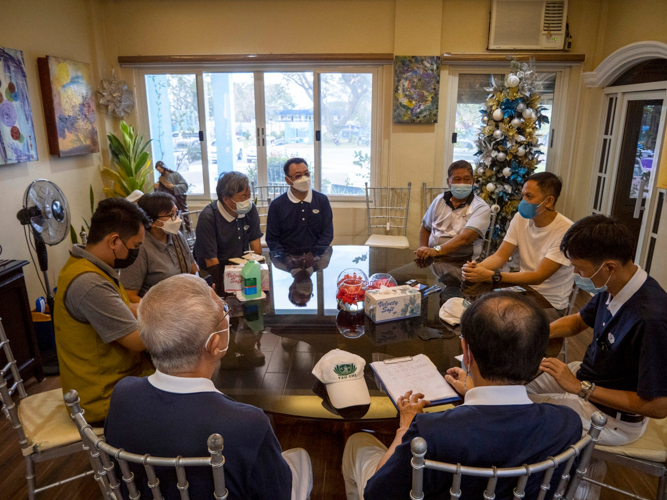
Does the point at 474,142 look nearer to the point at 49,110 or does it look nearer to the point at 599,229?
the point at 599,229

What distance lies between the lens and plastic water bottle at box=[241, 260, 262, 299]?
2113mm

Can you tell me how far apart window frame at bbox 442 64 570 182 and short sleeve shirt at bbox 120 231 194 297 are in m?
3.36

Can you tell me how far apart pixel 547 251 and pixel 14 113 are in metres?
3.63

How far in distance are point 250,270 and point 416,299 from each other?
77 centimetres

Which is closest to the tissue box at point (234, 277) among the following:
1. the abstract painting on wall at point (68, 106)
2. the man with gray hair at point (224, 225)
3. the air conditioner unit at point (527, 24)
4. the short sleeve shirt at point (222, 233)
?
the man with gray hair at point (224, 225)

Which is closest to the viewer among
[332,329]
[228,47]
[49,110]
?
[332,329]

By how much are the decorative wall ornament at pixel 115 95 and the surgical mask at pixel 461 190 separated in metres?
3.47

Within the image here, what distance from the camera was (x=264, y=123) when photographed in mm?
4883

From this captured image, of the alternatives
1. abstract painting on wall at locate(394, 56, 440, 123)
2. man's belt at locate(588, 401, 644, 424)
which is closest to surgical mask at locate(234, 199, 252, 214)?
man's belt at locate(588, 401, 644, 424)

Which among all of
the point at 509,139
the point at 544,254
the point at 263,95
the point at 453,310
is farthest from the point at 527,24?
the point at 453,310

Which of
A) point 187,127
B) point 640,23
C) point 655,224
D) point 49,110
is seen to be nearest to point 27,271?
point 49,110

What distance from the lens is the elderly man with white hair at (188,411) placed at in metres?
0.96

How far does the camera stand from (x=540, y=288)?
239 cm

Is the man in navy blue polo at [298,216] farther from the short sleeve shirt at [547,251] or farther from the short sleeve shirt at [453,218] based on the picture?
the short sleeve shirt at [547,251]
